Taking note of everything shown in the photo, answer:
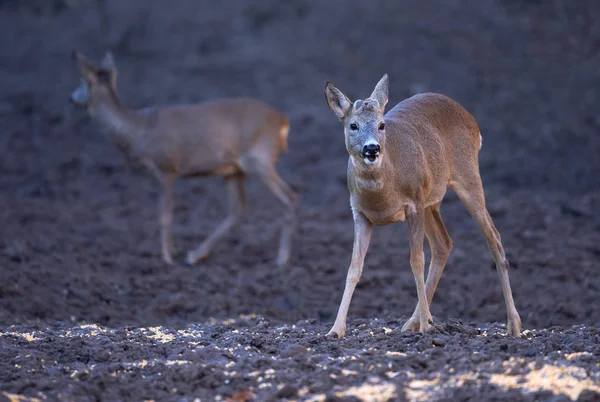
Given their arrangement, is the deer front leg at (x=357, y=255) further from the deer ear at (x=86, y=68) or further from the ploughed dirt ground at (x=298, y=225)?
the deer ear at (x=86, y=68)

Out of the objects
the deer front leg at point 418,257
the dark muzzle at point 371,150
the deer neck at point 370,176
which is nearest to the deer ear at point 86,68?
the deer neck at point 370,176

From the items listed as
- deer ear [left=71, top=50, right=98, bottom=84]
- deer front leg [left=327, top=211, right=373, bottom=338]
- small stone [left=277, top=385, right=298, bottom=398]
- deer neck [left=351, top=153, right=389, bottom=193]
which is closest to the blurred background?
deer ear [left=71, top=50, right=98, bottom=84]

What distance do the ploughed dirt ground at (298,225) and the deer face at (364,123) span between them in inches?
52.7

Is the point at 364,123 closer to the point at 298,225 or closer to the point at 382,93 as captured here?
the point at 382,93

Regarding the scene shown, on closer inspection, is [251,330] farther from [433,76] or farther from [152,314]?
[433,76]

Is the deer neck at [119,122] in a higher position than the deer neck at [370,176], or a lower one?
higher

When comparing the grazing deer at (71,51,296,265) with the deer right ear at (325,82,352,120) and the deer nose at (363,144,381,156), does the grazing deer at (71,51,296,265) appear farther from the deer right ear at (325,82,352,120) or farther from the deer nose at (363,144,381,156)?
the deer nose at (363,144,381,156)

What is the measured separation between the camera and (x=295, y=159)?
55.7 ft

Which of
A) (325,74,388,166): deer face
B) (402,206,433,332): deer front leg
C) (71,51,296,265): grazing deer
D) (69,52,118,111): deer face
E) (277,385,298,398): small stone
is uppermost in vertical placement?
(69,52,118,111): deer face

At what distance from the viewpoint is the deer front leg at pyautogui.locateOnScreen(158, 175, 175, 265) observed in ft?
42.3

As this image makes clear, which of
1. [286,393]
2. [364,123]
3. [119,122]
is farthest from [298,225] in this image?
[286,393]

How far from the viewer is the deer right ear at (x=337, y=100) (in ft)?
24.0

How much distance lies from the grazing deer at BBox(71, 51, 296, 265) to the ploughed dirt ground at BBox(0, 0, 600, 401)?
0.69 meters

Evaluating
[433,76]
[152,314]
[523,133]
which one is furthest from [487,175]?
[152,314]
